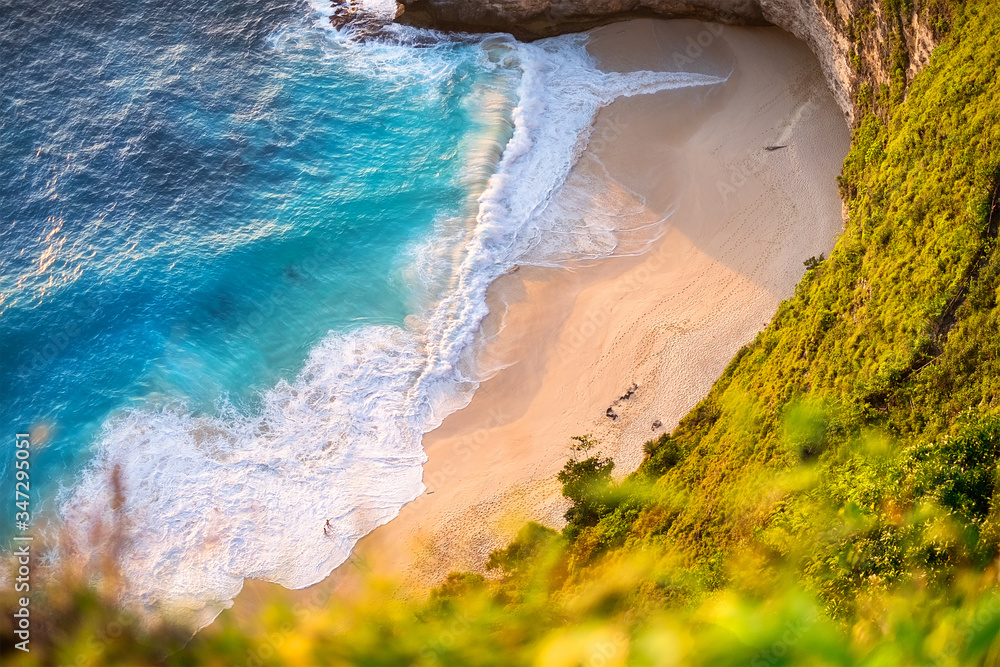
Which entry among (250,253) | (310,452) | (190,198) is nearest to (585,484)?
(310,452)

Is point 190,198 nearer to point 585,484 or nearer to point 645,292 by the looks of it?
point 645,292

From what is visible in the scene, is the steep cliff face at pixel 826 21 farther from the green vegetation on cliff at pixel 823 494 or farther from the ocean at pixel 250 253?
the ocean at pixel 250 253

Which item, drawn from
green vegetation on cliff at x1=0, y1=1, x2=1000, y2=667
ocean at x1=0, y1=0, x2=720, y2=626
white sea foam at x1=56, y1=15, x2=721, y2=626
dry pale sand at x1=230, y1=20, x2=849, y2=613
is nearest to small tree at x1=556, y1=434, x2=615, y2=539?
green vegetation on cliff at x1=0, y1=1, x2=1000, y2=667

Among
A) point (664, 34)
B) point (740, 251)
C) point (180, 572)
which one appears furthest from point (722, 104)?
point (180, 572)

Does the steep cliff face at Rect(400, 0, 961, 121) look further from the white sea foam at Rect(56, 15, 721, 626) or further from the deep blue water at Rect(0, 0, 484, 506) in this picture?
the white sea foam at Rect(56, 15, 721, 626)

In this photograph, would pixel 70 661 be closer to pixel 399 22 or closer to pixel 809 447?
pixel 809 447
